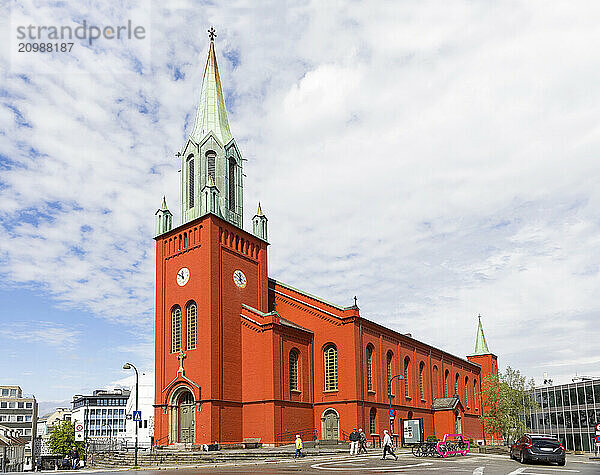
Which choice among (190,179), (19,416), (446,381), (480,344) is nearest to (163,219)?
(190,179)

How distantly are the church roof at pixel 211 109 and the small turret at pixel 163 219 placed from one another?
20.8ft

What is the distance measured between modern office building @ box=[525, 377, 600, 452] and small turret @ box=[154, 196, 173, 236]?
54198 millimetres

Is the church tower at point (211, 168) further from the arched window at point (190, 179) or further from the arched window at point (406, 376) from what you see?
the arched window at point (406, 376)

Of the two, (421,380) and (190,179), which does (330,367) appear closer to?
(421,380)

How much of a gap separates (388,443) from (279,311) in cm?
2028

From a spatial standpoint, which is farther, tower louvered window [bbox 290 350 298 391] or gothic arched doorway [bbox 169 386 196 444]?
tower louvered window [bbox 290 350 298 391]

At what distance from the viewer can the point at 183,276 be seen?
4675cm

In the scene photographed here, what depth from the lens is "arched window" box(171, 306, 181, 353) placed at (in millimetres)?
45812

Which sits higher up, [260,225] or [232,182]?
[232,182]

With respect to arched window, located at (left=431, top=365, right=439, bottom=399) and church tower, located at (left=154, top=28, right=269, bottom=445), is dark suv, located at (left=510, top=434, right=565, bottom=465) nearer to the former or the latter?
church tower, located at (left=154, top=28, right=269, bottom=445)

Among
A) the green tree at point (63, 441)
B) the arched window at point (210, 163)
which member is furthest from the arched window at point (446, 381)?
the green tree at point (63, 441)

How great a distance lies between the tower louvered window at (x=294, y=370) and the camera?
47281 millimetres

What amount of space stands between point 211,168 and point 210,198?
390cm

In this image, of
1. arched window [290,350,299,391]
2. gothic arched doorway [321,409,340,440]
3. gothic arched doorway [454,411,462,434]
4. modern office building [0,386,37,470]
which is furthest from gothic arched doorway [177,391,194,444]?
modern office building [0,386,37,470]
